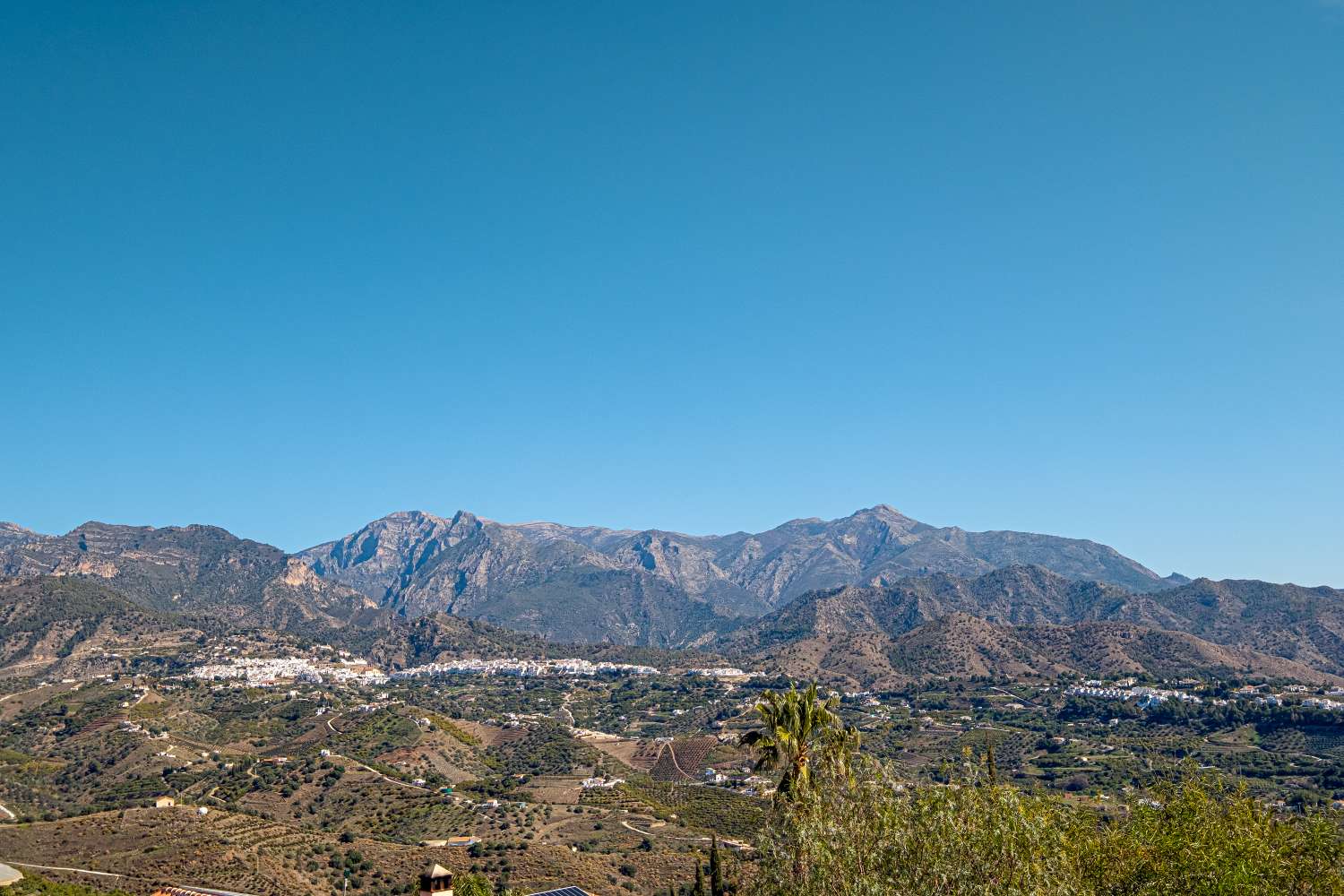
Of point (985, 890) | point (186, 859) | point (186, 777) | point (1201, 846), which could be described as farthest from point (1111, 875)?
point (186, 777)

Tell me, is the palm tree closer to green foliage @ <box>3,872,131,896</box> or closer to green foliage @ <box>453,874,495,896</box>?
green foliage @ <box>453,874,495,896</box>

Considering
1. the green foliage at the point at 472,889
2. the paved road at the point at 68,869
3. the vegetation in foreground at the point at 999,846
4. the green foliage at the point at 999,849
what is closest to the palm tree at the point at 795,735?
the vegetation in foreground at the point at 999,846

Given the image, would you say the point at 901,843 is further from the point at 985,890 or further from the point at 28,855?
the point at 28,855

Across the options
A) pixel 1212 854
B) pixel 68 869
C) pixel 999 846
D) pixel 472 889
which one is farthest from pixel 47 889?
pixel 1212 854

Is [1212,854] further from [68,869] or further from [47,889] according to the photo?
[68,869]

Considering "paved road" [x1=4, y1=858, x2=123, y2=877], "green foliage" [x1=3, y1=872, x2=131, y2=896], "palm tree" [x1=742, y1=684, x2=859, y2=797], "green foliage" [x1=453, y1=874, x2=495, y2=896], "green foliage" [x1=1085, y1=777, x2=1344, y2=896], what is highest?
"palm tree" [x1=742, y1=684, x2=859, y2=797]

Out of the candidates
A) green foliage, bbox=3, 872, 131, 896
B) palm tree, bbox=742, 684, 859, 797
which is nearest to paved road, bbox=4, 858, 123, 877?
green foliage, bbox=3, 872, 131, 896

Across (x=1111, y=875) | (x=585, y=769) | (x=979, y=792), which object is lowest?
(x=585, y=769)

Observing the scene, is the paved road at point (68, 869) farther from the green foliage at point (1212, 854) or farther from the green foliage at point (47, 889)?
the green foliage at point (1212, 854)
